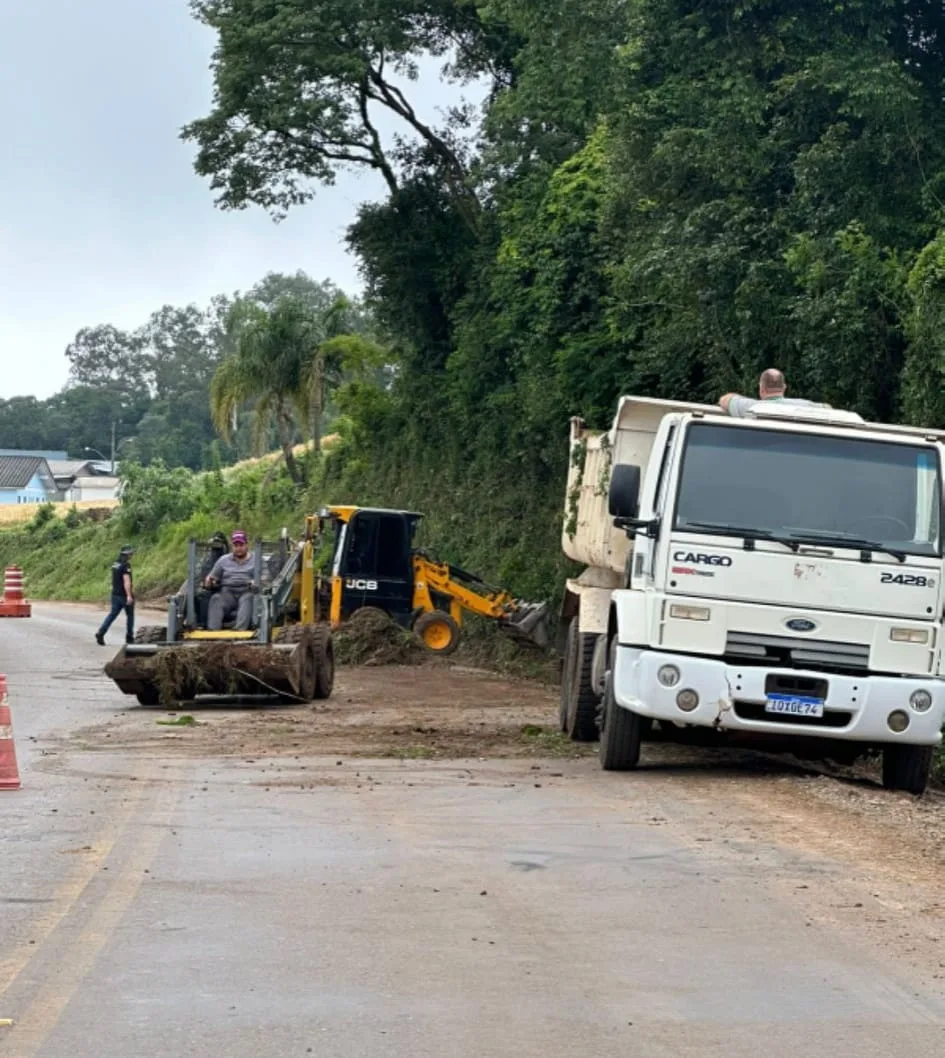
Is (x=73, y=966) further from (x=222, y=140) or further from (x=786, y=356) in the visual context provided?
(x=222, y=140)

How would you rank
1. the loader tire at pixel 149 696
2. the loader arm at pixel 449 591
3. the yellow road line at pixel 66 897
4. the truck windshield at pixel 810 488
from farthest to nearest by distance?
the loader arm at pixel 449 591
the loader tire at pixel 149 696
the truck windshield at pixel 810 488
the yellow road line at pixel 66 897

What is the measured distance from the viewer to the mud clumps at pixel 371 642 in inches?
1240

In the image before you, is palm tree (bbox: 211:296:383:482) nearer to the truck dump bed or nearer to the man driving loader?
the man driving loader

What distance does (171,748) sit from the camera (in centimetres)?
1745

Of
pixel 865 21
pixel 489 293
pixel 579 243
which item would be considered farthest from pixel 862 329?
pixel 489 293

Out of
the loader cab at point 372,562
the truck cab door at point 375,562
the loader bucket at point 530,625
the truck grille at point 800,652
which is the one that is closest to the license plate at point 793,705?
the truck grille at point 800,652

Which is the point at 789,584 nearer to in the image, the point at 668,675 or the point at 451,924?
the point at 668,675

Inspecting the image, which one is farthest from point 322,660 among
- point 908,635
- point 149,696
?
point 908,635

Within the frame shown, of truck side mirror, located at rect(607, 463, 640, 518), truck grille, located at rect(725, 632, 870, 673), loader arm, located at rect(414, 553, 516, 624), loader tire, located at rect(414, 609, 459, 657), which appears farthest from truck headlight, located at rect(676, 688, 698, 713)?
loader tire, located at rect(414, 609, 459, 657)

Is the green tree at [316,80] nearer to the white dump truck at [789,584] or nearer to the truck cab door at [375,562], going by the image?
the truck cab door at [375,562]

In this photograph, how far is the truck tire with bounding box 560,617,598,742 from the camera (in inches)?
684

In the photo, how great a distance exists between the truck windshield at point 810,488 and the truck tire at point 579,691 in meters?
3.18

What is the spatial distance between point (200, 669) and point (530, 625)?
9979 mm

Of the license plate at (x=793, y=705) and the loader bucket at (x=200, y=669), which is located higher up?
the license plate at (x=793, y=705)
